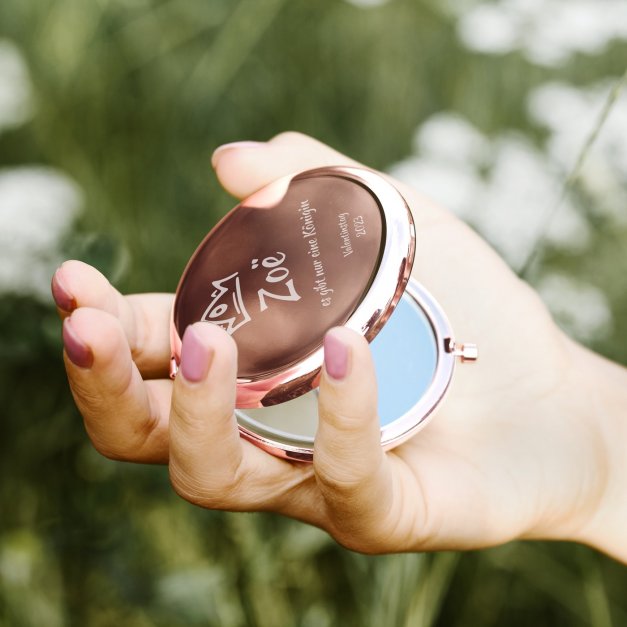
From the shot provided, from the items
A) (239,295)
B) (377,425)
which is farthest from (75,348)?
(377,425)

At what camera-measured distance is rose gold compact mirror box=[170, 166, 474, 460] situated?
0.89 metres

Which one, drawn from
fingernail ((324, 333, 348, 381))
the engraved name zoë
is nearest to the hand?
fingernail ((324, 333, 348, 381))

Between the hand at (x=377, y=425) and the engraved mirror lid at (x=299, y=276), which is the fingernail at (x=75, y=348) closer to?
the hand at (x=377, y=425)

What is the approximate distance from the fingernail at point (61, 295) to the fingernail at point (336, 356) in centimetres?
36

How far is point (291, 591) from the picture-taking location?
1362 mm

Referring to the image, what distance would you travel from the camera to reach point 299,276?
0.94 m

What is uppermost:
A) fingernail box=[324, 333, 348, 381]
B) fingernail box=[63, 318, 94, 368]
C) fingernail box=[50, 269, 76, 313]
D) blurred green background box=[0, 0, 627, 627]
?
fingernail box=[324, 333, 348, 381]

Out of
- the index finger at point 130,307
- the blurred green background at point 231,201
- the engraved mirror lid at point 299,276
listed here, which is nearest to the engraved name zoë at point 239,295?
the engraved mirror lid at point 299,276

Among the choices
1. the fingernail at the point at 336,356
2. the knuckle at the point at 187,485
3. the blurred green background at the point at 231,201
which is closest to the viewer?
the fingernail at the point at 336,356

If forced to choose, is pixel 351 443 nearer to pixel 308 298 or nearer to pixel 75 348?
pixel 308 298

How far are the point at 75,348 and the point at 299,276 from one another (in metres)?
0.29

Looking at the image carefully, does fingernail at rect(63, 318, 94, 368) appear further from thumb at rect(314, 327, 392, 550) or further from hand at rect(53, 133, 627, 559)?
thumb at rect(314, 327, 392, 550)

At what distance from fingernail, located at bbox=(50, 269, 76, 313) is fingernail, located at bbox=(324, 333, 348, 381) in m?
0.36

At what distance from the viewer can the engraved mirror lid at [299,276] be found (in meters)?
0.88
